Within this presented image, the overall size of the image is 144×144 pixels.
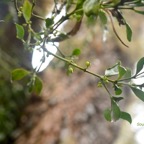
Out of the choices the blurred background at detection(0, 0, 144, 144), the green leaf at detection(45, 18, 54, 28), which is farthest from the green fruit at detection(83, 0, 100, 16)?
the blurred background at detection(0, 0, 144, 144)

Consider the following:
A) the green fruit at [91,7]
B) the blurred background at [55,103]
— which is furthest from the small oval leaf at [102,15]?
the blurred background at [55,103]

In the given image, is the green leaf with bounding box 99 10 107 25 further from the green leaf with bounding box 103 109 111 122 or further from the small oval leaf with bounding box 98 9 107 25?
the green leaf with bounding box 103 109 111 122

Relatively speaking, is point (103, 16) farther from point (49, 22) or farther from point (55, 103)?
point (55, 103)

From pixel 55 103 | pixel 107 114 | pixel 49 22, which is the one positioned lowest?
pixel 55 103

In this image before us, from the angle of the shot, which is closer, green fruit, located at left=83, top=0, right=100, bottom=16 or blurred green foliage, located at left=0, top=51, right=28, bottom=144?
green fruit, located at left=83, top=0, right=100, bottom=16

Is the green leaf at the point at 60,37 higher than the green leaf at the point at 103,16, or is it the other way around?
the green leaf at the point at 103,16

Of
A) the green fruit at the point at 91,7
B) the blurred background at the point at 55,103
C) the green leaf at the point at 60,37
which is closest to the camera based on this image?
the green fruit at the point at 91,7

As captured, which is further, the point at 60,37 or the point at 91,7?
the point at 60,37

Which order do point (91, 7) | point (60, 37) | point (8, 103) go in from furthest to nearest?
point (8, 103) < point (60, 37) < point (91, 7)

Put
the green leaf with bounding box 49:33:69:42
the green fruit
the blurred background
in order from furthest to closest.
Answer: the blurred background
the green leaf with bounding box 49:33:69:42
the green fruit

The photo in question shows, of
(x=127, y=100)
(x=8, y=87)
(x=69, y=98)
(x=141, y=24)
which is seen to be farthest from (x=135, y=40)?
(x=8, y=87)

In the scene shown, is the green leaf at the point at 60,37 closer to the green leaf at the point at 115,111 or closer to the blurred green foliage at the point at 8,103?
the green leaf at the point at 115,111

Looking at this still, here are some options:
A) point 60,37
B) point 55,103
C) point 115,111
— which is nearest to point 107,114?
point 115,111

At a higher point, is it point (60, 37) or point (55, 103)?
point (60, 37)
